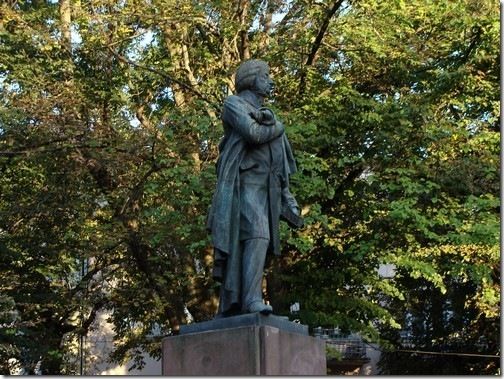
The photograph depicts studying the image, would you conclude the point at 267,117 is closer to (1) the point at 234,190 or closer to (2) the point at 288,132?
(1) the point at 234,190

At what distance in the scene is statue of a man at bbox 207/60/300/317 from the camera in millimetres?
8727

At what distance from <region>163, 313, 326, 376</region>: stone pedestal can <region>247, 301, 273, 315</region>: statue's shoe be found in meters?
0.06

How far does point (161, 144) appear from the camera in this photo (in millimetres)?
18594

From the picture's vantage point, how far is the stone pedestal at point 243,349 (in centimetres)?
803

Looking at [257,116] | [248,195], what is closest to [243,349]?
[248,195]

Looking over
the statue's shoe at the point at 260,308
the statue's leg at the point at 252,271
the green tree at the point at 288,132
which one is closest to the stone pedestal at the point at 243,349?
the statue's shoe at the point at 260,308

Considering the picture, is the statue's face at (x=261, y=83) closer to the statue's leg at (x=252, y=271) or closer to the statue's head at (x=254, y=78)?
the statue's head at (x=254, y=78)

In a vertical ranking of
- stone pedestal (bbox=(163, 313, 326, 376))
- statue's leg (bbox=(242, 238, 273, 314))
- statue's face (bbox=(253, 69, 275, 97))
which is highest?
statue's face (bbox=(253, 69, 275, 97))

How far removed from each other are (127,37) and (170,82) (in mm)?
1290

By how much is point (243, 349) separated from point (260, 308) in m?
0.46

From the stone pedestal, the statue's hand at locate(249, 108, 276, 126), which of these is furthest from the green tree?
the stone pedestal

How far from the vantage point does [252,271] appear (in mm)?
8688

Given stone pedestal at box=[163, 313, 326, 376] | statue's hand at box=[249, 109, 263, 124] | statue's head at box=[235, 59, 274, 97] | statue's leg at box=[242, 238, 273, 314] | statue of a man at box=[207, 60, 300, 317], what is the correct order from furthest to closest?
statue's head at box=[235, 59, 274, 97] → statue's hand at box=[249, 109, 263, 124] → statue of a man at box=[207, 60, 300, 317] → statue's leg at box=[242, 238, 273, 314] → stone pedestal at box=[163, 313, 326, 376]

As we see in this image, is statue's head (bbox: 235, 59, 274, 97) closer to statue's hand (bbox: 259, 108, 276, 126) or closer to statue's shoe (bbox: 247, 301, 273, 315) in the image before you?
statue's hand (bbox: 259, 108, 276, 126)
